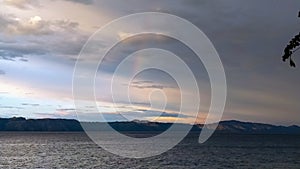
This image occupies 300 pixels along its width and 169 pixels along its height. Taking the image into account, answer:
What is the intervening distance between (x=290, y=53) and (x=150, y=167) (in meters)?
74.7

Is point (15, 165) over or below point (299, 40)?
below

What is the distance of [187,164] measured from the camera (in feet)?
306

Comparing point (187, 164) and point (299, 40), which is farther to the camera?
point (187, 164)

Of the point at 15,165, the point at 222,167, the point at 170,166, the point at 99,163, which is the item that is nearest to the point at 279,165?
the point at 222,167

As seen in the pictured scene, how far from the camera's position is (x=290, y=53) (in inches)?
462

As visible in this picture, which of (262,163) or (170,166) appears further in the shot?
(262,163)

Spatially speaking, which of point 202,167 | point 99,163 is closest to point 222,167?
point 202,167

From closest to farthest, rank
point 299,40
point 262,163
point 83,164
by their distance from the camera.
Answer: point 299,40 → point 83,164 → point 262,163

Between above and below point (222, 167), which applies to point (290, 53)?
above

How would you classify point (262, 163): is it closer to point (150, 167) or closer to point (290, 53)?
point (150, 167)

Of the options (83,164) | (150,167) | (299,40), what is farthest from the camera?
(83,164)

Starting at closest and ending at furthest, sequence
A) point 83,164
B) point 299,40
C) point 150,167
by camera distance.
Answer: point 299,40
point 150,167
point 83,164

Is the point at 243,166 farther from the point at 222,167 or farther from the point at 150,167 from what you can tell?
the point at 150,167

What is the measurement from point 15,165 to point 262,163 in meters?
55.0
